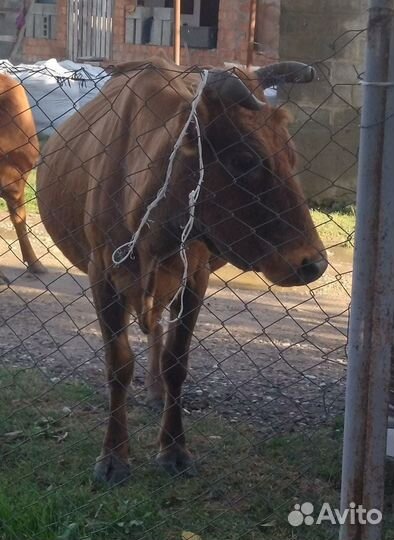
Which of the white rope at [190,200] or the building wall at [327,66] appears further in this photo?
the building wall at [327,66]

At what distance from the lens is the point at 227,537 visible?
3.70 meters

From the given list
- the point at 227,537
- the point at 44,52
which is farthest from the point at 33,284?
the point at 44,52

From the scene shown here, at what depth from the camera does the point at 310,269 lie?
353 cm

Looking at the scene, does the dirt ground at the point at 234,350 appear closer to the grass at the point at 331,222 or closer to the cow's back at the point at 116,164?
the cow's back at the point at 116,164

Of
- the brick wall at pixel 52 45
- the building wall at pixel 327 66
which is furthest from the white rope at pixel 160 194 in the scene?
the brick wall at pixel 52 45

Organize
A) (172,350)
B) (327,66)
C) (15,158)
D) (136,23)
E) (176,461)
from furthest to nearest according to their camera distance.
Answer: (136,23) → (327,66) → (15,158) → (172,350) → (176,461)

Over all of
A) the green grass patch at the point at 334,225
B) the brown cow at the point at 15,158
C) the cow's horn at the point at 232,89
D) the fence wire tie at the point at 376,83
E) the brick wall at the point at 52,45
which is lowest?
the green grass patch at the point at 334,225

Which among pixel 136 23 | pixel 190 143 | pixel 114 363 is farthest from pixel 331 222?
pixel 136 23

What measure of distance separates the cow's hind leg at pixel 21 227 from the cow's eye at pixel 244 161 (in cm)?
433

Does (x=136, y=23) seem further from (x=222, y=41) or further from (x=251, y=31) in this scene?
(x=251, y=31)

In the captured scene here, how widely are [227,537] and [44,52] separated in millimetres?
14216

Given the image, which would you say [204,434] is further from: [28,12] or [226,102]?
[28,12]

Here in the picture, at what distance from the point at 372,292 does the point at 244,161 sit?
1142mm

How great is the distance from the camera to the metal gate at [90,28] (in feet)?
53.7
